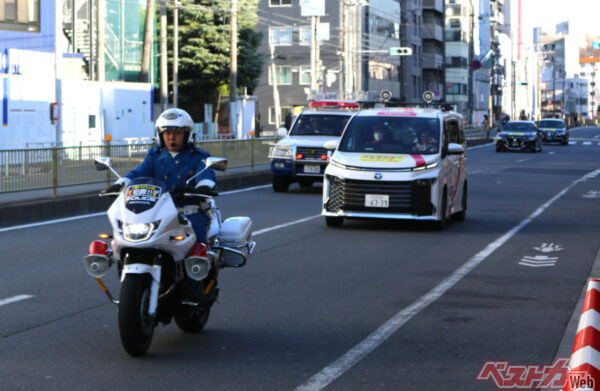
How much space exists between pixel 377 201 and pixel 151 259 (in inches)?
364

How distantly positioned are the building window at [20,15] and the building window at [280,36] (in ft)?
170

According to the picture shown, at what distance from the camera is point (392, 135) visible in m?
16.9

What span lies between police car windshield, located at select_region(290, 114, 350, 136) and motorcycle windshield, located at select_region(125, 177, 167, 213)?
749 inches

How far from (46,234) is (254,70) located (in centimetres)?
5499

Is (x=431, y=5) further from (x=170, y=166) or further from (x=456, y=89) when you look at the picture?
(x=170, y=166)

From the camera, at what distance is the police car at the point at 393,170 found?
1587cm

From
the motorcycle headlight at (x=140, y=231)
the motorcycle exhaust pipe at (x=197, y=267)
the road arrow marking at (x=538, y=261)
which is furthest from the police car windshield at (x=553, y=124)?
the motorcycle headlight at (x=140, y=231)

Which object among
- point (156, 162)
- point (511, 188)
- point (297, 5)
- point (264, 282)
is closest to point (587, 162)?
point (511, 188)

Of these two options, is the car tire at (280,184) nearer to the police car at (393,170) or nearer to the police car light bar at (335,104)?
the police car light bar at (335,104)

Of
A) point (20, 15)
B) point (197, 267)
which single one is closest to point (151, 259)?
point (197, 267)

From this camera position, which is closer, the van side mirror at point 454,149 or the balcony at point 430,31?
the van side mirror at point 454,149

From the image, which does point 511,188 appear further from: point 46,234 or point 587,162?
point 587,162

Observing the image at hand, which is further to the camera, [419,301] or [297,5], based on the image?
[297,5]

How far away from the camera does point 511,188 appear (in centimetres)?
2692
